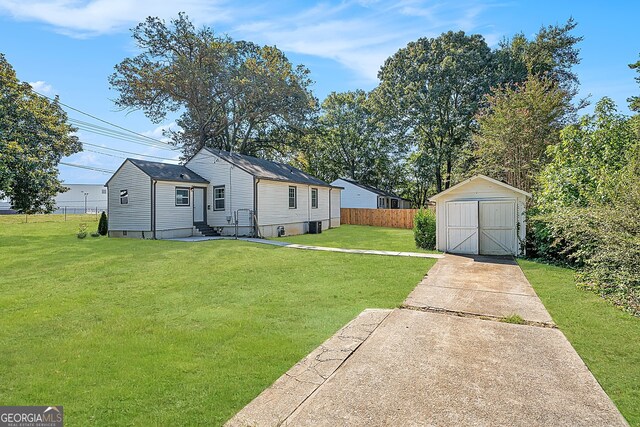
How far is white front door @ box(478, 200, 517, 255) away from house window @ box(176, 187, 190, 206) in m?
13.6

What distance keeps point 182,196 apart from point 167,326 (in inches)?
536

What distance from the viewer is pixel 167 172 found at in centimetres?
1711

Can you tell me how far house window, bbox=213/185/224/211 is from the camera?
58.6 ft

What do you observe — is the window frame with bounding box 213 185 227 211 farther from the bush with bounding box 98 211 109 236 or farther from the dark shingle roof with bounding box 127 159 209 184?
the bush with bounding box 98 211 109 236

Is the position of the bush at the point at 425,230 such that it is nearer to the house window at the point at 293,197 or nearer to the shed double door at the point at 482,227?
the shed double door at the point at 482,227

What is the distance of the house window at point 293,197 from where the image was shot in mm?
19453

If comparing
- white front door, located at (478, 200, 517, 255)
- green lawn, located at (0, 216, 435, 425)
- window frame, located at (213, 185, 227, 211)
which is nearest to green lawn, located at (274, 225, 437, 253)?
white front door, located at (478, 200, 517, 255)

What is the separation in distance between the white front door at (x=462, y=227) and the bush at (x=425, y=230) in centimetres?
81

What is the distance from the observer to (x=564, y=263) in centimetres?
939

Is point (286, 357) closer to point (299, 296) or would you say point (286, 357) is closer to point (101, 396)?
point (101, 396)

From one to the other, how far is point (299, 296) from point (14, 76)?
23547 mm

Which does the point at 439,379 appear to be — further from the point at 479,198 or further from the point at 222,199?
the point at 222,199

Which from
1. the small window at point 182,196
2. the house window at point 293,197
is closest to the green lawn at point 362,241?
the house window at point 293,197

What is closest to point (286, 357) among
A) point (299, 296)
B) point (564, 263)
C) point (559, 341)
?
point (299, 296)
